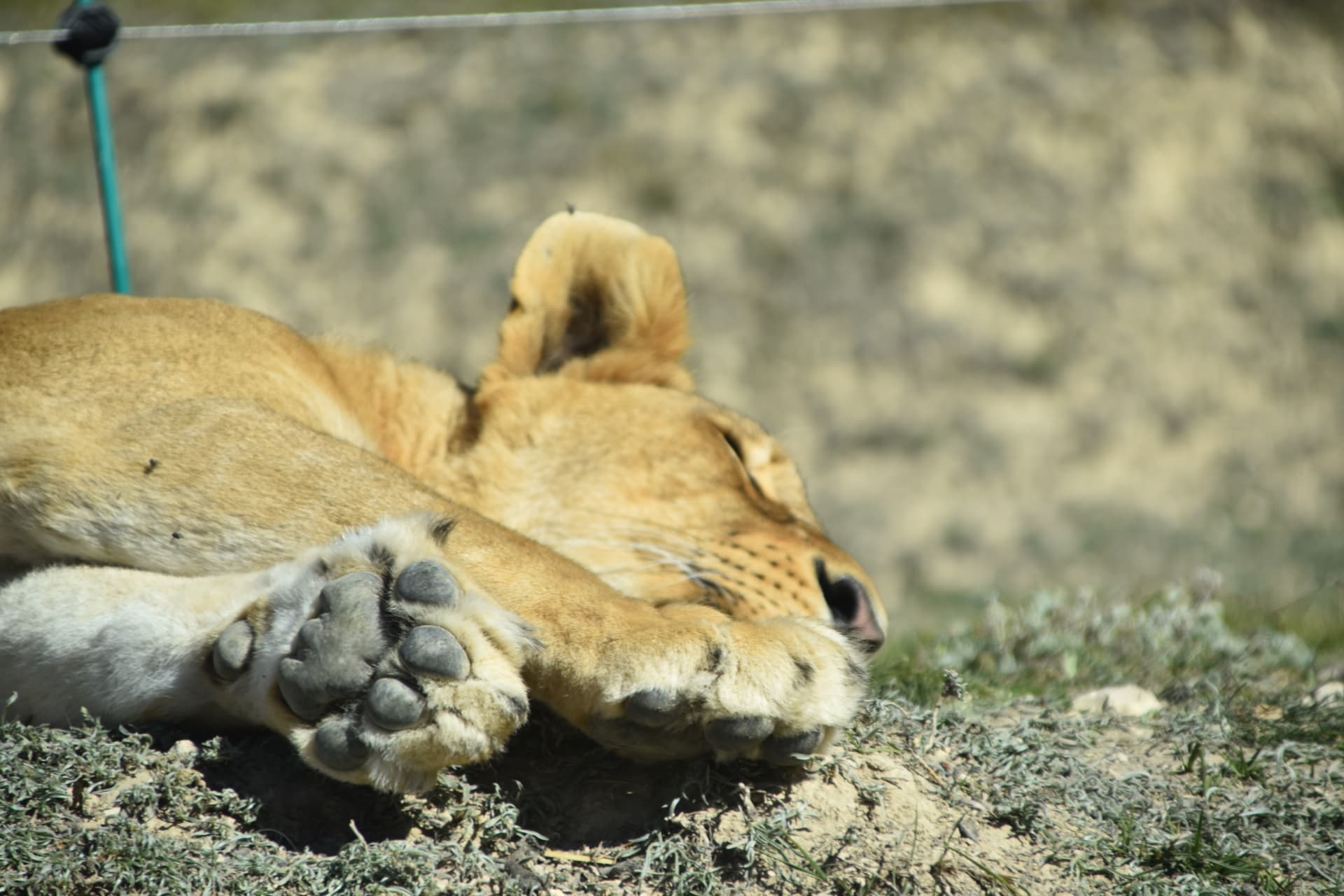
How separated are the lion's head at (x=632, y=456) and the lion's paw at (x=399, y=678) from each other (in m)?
0.91

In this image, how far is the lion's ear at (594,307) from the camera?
3492mm

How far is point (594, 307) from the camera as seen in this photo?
142 inches

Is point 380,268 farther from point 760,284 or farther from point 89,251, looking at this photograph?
point 760,284

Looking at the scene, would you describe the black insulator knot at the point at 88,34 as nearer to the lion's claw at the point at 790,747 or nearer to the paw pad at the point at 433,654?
the paw pad at the point at 433,654

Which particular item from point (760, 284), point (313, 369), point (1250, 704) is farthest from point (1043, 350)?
point (313, 369)

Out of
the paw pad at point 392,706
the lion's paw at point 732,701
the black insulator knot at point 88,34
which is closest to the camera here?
the paw pad at point 392,706

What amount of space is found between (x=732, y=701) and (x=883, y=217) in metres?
8.39

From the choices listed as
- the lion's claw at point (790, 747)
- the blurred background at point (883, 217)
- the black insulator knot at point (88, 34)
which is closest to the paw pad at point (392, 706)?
the lion's claw at point (790, 747)

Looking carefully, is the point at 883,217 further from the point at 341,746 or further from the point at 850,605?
the point at 341,746

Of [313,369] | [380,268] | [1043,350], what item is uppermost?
[1043,350]

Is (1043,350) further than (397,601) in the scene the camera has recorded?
Yes

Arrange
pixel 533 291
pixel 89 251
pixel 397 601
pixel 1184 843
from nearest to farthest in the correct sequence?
pixel 397 601
pixel 1184 843
pixel 533 291
pixel 89 251

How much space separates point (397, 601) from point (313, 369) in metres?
1.29

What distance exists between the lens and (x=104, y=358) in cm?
265
